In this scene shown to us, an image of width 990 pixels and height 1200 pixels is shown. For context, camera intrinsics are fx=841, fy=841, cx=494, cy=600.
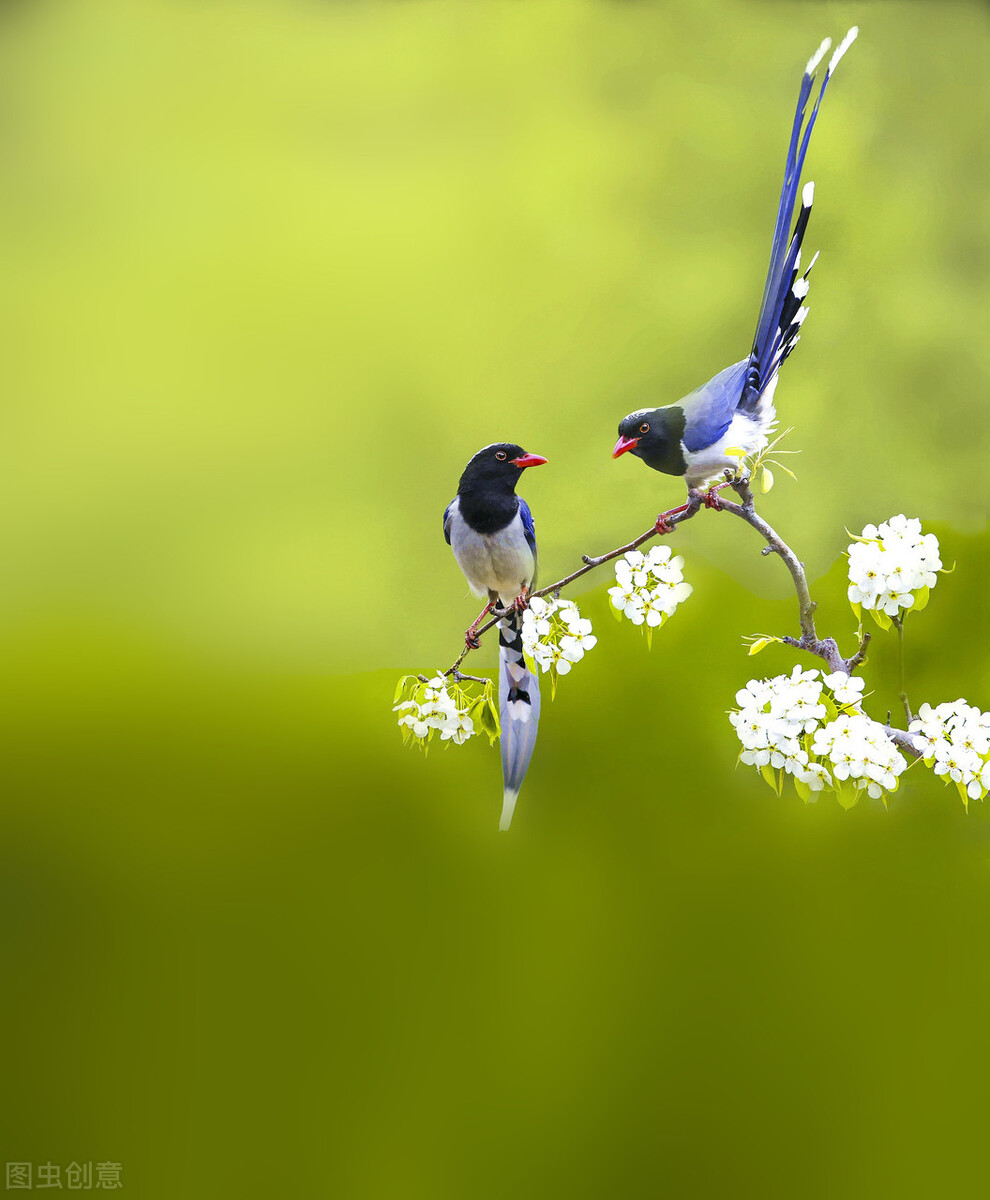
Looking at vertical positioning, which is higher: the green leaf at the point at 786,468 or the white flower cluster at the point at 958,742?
the green leaf at the point at 786,468

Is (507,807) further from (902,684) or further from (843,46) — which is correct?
(843,46)

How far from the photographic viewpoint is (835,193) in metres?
1.37

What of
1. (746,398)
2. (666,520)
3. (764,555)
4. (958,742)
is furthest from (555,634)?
(958,742)

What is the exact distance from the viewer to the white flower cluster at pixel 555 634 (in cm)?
132

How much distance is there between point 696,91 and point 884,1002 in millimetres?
1518

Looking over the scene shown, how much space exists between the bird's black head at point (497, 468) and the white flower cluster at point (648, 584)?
21 cm

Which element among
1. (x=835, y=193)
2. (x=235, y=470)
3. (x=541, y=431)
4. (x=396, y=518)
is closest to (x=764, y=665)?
(x=541, y=431)

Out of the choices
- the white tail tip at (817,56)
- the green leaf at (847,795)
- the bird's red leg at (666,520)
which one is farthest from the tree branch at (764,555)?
the white tail tip at (817,56)

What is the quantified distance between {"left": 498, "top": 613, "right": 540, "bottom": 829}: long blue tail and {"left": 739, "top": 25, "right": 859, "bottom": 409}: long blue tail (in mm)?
525

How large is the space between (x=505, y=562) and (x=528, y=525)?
0.07 metres

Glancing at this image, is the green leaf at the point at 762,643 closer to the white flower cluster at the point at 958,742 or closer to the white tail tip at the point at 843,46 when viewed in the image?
the white flower cluster at the point at 958,742

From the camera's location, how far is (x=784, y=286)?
1330mm

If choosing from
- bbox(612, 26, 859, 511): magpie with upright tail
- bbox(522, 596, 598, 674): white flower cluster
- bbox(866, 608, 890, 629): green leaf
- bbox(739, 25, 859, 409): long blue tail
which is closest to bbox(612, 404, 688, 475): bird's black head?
bbox(612, 26, 859, 511): magpie with upright tail

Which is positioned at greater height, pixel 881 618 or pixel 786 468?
pixel 786 468
